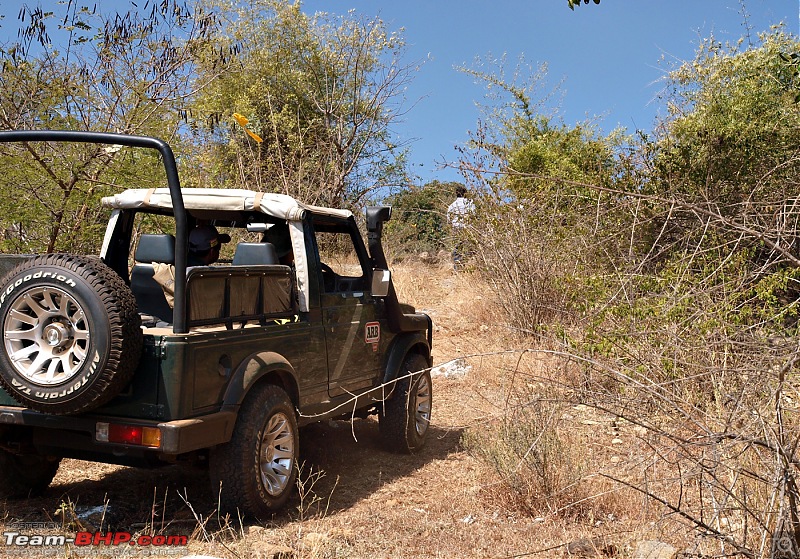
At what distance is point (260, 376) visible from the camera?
4.47 metres

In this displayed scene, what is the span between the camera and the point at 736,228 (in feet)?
10.5

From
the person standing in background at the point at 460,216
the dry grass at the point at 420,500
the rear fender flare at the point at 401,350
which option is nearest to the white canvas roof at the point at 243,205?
the dry grass at the point at 420,500

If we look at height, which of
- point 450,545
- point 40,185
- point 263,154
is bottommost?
point 450,545

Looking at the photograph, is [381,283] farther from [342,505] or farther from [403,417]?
[342,505]

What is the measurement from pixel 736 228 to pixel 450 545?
7.16 feet

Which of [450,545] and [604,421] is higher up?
[604,421]

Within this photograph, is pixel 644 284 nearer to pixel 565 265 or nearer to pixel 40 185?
pixel 565 265

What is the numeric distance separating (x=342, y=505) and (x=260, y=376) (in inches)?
44.6

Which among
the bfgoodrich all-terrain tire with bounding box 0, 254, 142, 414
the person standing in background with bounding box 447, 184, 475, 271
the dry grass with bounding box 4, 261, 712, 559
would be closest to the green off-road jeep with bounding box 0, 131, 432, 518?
the bfgoodrich all-terrain tire with bounding box 0, 254, 142, 414

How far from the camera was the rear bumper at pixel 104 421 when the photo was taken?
12.9ft

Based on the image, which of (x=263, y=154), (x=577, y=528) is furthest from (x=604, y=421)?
(x=263, y=154)

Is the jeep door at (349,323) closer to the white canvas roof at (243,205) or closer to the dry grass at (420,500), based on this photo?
the white canvas roof at (243,205)

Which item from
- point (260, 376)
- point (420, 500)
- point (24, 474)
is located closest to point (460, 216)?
point (420, 500)

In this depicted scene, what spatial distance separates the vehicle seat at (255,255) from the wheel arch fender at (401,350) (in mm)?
1544
